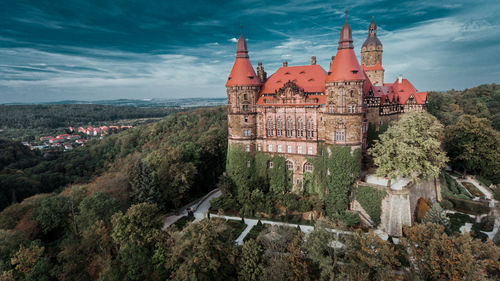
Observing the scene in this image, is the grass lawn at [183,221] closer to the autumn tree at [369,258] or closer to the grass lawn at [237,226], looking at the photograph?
the grass lawn at [237,226]

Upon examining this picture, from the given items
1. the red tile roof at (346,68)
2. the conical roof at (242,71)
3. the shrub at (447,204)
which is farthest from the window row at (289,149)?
the shrub at (447,204)

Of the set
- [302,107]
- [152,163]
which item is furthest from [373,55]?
[152,163]

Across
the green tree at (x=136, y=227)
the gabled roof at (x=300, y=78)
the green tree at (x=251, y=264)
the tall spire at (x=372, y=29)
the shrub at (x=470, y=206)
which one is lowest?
the shrub at (x=470, y=206)

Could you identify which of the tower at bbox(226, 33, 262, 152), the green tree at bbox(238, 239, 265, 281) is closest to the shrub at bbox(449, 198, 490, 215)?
the tower at bbox(226, 33, 262, 152)

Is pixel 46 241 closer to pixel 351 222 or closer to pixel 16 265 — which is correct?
pixel 16 265

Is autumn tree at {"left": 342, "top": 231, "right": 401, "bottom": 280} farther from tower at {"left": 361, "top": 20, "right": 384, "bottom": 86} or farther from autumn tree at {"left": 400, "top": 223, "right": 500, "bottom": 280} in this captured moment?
tower at {"left": 361, "top": 20, "right": 384, "bottom": 86}

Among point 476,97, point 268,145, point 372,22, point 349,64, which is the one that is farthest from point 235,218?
point 476,97

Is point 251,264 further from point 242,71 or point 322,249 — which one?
point 242,71
